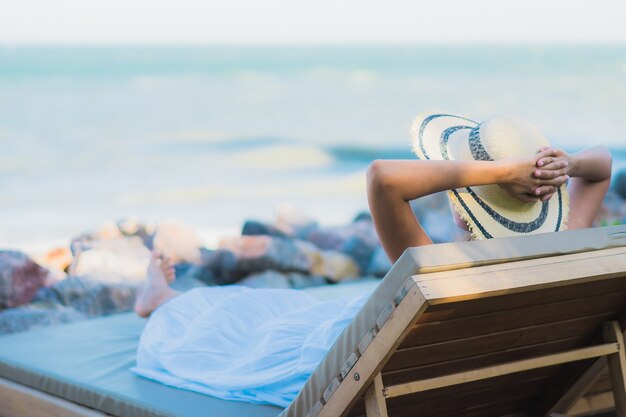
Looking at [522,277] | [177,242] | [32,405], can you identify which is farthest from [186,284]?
[522,277]

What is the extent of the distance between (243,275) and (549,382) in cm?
372

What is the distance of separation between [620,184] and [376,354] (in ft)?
25.3

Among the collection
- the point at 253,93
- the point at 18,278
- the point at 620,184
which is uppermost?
the point at 253,93

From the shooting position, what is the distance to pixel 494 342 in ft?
7.40

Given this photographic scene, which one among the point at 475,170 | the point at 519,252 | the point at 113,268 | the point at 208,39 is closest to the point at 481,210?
the point at 475,170

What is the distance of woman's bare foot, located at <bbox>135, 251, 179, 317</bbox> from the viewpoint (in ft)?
12.0

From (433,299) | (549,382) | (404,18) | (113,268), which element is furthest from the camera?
(404,18)

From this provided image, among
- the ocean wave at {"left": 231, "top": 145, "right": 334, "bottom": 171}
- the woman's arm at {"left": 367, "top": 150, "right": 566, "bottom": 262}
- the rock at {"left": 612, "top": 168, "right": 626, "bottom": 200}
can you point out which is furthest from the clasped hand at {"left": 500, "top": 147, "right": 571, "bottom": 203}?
the ocean wave at {"left": 231, "top": 145, "right": 334, "bottom": 171}

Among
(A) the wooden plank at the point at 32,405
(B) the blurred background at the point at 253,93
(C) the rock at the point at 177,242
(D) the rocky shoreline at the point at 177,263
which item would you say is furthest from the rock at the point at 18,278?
(B) the blurred background at the point at 253,93

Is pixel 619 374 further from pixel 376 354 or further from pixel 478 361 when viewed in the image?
pixel 376 354

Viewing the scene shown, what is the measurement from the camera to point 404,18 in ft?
75.4

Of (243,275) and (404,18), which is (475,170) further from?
(404,18)

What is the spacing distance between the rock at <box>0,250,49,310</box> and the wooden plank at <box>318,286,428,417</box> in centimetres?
368

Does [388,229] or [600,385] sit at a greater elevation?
[388,229]
